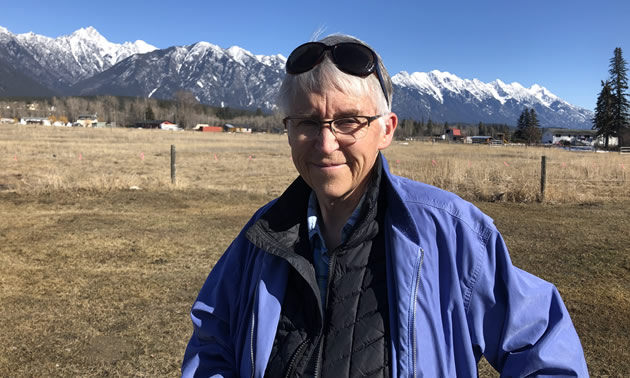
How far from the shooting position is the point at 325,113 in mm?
1391

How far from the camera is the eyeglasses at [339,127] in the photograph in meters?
1.40

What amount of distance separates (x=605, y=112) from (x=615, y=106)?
Answer: 84.7 inches

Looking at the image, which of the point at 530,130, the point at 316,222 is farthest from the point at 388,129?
the point at 530,130

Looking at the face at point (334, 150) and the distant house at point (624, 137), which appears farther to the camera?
the distant house at point (624, 137)

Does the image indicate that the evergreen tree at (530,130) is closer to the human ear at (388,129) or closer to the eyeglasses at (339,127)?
the human ear at (388,129)

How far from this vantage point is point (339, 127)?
1.40 meters

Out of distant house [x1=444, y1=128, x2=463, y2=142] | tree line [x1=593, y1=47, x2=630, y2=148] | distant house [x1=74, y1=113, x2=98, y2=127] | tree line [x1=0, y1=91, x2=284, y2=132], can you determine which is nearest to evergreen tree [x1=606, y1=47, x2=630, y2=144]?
tree line [x1=593, y1=47, x2=630, y2=148]

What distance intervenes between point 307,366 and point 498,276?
0.66 metres

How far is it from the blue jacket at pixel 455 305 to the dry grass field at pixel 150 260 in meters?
2.65

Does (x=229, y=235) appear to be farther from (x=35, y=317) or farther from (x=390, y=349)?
(x=390, y=349)

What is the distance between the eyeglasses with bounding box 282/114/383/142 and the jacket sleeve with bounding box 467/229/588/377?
55 cm

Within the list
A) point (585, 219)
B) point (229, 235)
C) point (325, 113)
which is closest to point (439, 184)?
point (585, 219)

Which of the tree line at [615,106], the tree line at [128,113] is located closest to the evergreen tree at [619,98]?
the tree line at [615,106]

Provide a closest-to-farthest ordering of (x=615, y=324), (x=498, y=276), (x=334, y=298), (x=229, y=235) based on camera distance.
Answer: (x=498, y=276), (x=334, y=298), (x=615, y=324), (x=229, y=235)
